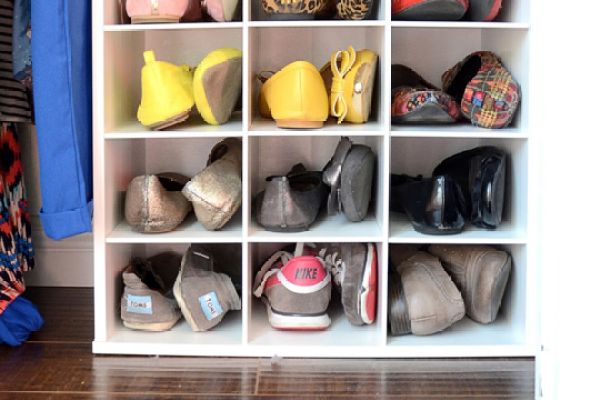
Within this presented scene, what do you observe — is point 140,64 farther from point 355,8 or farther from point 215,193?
point 355,8

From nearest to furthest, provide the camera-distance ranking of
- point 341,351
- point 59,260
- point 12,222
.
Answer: point 341,351, point 12,222, point 59,260

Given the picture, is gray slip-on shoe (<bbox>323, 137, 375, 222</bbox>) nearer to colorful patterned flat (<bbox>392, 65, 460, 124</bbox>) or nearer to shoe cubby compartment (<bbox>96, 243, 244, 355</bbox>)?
colorful patterned flat (<bbox>392, 65, 460, 124</bbox>)

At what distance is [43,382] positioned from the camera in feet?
5.87

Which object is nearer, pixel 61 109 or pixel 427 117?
pixel 61 109

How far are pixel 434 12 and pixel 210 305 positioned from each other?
87cm

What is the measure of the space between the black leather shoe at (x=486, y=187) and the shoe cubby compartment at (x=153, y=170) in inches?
22.7

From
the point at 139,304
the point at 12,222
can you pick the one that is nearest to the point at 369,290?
the point at 139,304

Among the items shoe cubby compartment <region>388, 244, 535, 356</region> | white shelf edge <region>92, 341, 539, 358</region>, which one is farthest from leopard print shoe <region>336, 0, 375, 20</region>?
white shelf edge <region>92, 341, 539, 358</region>

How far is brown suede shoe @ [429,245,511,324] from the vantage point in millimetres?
1986

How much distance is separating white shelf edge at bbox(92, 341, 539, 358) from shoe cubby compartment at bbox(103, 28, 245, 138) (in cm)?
50

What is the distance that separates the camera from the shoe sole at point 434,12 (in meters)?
1.89

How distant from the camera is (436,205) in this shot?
194 cm

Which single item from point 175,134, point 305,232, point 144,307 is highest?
point 175,134

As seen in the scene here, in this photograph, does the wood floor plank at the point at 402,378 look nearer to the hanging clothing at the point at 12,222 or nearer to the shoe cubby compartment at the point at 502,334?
the shoe cubby compartment at the point at 502,334
